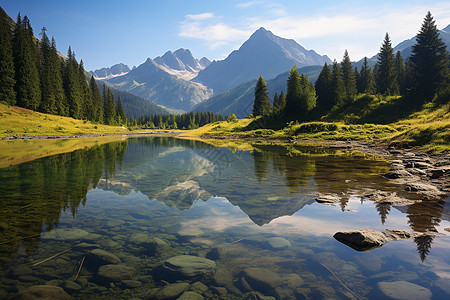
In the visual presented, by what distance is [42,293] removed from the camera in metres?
4.93

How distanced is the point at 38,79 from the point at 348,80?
115 metres

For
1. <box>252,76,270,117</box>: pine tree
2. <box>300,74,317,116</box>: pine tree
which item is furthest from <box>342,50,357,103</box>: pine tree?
<box>252,76,270,117</box>: pine tree

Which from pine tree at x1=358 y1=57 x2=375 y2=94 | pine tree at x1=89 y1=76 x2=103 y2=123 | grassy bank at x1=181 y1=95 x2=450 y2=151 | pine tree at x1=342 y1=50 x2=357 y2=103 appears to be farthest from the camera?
pine tree at x1=89 y1=76 x2=103 y2=123

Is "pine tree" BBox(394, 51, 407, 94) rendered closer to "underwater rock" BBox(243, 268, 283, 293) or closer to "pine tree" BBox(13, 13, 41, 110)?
"underwater rock" BBox(243, 268, 283, 293)

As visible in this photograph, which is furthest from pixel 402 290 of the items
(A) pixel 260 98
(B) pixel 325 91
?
(A) pixel 260 98

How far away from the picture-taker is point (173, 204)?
39.5 feet

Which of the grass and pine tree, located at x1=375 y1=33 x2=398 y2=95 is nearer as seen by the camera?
the grass

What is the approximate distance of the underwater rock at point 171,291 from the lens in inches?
199

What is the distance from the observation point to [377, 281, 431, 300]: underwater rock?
195 inches

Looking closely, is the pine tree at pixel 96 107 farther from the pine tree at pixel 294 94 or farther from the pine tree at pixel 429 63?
the pine tree at pixel 429 63

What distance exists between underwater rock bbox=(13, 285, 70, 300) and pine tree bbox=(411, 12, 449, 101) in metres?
81.9

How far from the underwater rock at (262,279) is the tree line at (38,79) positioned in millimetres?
101350

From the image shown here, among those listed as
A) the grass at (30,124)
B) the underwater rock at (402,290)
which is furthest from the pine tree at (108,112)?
the underwater rock at (402,290)

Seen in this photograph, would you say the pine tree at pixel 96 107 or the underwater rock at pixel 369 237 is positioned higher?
the pine tree at pixel 96 107
